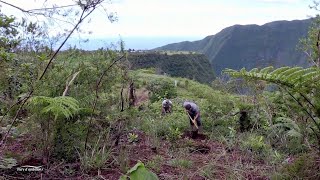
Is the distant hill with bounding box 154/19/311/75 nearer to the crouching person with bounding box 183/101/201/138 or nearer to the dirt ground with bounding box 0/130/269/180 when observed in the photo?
the crouching person with bounding box 183/101/201/138

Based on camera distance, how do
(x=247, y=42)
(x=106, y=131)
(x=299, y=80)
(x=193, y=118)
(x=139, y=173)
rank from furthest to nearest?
(x=247, y=42), (x=193, y=118), (x=106, y=131), (x=299, y=80), (x=139, y=173)

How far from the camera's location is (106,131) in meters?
4.08

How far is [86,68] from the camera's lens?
4160 millimetres

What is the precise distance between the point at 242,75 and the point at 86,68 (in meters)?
1.73

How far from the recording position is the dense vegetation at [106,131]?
3.30 m

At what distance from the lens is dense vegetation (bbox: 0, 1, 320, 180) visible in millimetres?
Answer: 3297

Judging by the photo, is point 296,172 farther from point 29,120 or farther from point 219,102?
point 219,102

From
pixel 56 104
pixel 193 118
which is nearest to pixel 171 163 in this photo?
pixel 56 104

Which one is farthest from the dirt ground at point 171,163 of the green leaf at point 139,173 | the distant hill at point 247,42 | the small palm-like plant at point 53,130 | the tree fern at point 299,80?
the distant hill at point 247,42

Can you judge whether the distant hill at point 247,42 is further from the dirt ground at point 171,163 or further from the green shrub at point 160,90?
the dirt ground at point 171,163

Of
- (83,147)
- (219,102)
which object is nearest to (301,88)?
(83,147)

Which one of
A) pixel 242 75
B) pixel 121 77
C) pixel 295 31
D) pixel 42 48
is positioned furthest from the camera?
pixel 295 31

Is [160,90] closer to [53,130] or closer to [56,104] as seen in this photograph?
[53,130]

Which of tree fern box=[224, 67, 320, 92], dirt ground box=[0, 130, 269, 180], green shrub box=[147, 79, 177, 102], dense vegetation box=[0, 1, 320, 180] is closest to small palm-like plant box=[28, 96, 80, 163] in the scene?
dense vegetation box=[0, 1, 320, 180]
